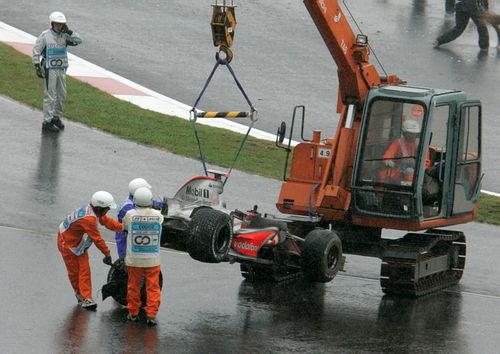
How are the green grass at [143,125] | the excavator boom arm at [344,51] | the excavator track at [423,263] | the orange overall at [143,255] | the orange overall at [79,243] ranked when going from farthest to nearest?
1. the green grass at [143,125]
2. the excavator track at [423,263]
3. the excavator boom arm at [344,51]
4. the orange overall at [79,243]
5. the orange overall at [143,255]

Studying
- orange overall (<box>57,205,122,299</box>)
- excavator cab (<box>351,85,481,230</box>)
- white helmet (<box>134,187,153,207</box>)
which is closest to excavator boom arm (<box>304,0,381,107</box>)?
excavator cab (<box>351,85,481,230</box>)

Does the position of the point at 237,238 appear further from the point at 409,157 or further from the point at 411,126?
the point at 411,126

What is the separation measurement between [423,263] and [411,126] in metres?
1.69

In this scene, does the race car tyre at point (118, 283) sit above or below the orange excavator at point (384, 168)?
below

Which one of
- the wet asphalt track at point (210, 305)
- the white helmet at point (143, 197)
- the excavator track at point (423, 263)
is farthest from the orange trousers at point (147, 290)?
the excavator track at point (423, 263)

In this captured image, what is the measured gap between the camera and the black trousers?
30.1m

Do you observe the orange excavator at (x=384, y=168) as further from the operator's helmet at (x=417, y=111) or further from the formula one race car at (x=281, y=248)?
the formula one race car at (x=281, y=248)

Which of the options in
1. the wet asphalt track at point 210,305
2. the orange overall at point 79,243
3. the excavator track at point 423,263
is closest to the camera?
the wet asphalt track at point 210,305

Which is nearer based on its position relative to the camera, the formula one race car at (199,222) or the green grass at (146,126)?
the formula one race car at (199,222)

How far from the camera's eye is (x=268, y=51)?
2903cm

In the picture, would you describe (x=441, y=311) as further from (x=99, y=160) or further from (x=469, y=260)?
(x=99, y=160)

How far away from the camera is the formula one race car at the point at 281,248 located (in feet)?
47.7

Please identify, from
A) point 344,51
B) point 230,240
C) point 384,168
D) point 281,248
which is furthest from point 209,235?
point 344,51

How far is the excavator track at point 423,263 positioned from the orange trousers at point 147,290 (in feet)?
10.8
